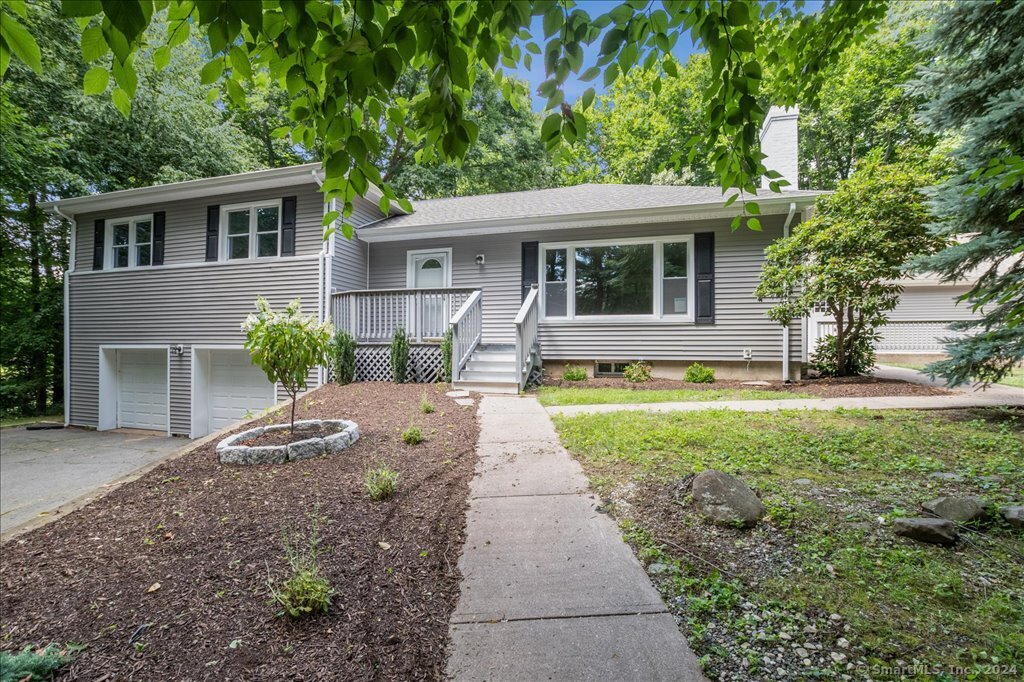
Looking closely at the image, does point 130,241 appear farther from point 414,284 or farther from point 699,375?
point 699,375

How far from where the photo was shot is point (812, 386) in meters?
7.37

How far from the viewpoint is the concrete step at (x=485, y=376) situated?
7.48 m

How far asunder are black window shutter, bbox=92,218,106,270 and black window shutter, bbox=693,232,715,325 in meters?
14.0

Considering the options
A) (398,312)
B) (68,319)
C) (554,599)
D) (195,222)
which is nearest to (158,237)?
(195,222)

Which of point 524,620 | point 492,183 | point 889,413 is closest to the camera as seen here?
point 524,620

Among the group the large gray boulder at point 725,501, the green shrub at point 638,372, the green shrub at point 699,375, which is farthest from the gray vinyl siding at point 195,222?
the large gray boulder at point 725,501

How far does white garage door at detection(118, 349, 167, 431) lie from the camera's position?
33.8 feet

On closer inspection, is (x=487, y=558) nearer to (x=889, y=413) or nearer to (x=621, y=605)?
(x=621, y=605)

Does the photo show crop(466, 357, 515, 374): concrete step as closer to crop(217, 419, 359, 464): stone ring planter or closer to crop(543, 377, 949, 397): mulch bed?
crop(543, 377, 949, 397): mulch bed

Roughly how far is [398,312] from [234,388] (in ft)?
15.8

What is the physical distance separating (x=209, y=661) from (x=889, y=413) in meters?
6.80

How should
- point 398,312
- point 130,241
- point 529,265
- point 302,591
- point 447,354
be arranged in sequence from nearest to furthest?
1. point 302,591
2. point 447,354
3. point 398,312
4. point 529,265
5. point 130,241

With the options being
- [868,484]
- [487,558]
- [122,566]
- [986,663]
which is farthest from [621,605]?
[122,566]

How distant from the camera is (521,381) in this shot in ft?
24.5
